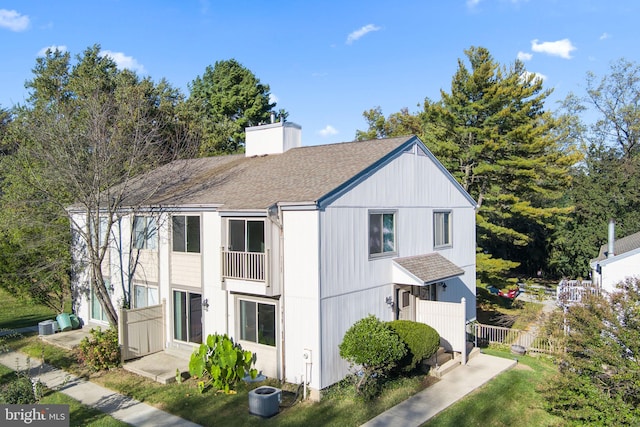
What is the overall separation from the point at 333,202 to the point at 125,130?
1246 centimetres

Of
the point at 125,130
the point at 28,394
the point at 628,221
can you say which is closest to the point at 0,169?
the point at 125,130

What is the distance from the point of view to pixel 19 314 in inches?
962

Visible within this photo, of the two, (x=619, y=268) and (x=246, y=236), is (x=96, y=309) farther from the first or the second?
(x=619, y=268)

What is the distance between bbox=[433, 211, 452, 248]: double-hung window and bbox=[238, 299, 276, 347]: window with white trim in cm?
722

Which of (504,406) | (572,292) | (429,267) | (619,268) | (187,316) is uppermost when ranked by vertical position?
(429,267)

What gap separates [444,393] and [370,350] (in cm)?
264

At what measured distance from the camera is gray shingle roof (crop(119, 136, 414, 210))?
1298 cm

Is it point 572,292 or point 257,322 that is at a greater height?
point 257,322

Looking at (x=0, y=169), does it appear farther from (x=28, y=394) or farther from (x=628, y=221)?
(x=628, y=221)

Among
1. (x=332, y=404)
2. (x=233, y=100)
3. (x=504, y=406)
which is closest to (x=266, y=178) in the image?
(x=332, y=404)

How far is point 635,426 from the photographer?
883 cm

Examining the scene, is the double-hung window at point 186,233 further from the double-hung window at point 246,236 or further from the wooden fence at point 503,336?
the wooden fence at point 503,336

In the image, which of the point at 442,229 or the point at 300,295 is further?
the point at 442,229

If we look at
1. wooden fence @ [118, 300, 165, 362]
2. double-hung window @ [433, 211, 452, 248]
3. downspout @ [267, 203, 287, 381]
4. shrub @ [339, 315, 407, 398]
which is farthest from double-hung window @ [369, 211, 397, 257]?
wooden fence @ [118, 300, 165, 362]
